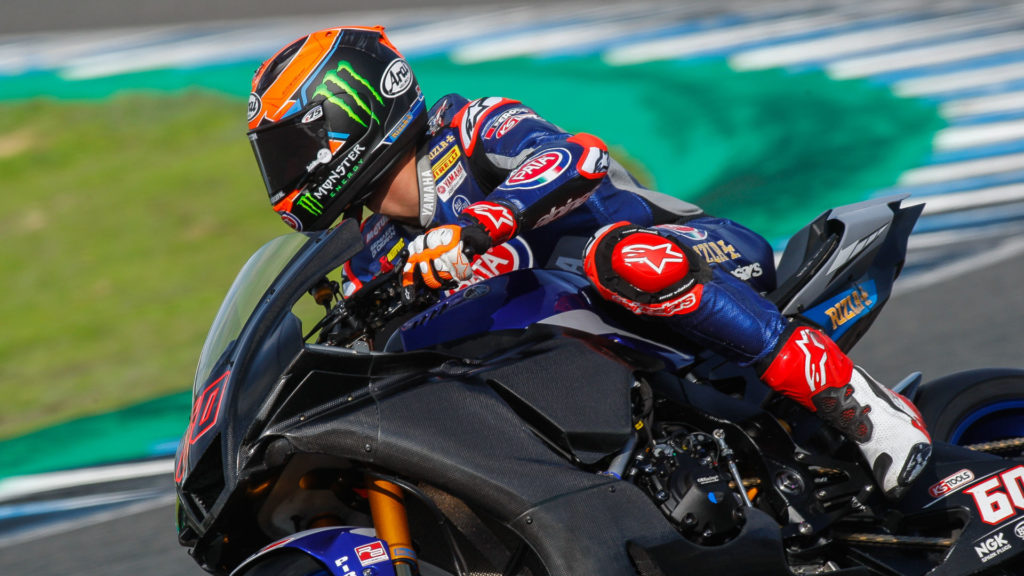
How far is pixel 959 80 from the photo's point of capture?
35.2ft

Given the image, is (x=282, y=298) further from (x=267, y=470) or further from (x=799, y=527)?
(x=799, y=527)

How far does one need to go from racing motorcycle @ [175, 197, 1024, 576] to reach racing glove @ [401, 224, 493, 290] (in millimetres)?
109

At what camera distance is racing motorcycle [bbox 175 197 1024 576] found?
8.36ft

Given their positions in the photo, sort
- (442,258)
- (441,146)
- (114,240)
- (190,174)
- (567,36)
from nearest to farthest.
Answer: (442,258), (441,146), (114,240), (190,174), (567,36)

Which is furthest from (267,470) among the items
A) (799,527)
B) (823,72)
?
(823,72)

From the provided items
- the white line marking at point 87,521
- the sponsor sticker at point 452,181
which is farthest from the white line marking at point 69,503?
the sponsor sticker at point 452,181

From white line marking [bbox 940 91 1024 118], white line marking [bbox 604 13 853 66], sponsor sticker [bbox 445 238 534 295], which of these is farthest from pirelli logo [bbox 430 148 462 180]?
white line marking [bbox 604 13 853 66]

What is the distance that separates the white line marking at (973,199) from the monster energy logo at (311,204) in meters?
5.54

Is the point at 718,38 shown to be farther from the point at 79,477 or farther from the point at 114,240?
the point at 79,477

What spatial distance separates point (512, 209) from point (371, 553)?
2.92 ft

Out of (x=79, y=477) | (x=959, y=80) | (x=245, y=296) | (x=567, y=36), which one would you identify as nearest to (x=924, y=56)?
(x=959, y=80)

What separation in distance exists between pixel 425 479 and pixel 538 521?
26 centimetres

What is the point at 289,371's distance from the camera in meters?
2.56

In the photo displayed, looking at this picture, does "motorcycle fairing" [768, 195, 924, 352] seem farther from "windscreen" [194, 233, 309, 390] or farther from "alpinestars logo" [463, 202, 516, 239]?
"windscreen" [194, 233, 309, 390]
